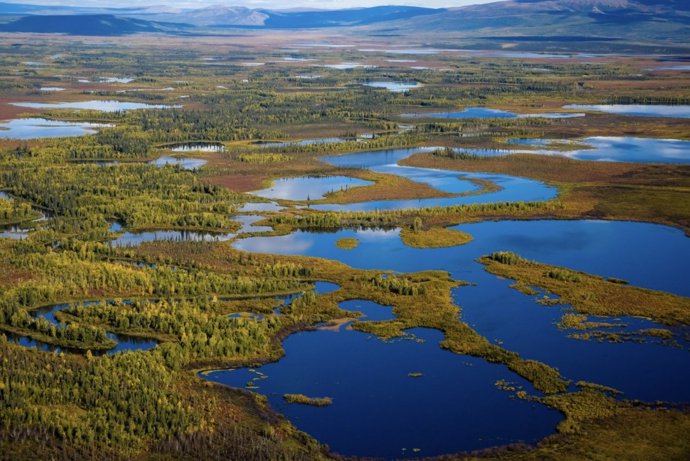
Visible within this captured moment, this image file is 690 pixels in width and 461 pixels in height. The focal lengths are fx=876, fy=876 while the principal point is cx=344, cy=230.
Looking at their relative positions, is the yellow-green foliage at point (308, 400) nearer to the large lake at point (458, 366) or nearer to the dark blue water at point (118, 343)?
the large lake at point (458, 366)

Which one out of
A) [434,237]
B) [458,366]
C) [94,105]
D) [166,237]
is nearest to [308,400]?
[458,366]

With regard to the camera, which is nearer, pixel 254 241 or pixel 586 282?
pixel 586 282

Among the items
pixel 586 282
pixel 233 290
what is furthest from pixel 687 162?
pixel 233 290

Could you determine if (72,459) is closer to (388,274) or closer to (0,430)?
(0,430)

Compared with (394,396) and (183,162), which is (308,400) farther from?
(183,162)

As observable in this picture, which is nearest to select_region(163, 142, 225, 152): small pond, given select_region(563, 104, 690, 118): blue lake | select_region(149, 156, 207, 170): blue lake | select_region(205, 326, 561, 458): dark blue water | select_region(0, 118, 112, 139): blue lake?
select_region(149, 156, 207, 170): blue lake

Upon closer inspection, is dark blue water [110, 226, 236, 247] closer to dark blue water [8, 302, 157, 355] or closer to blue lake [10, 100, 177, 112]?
dark blue water [8, 302, 157, 355]
